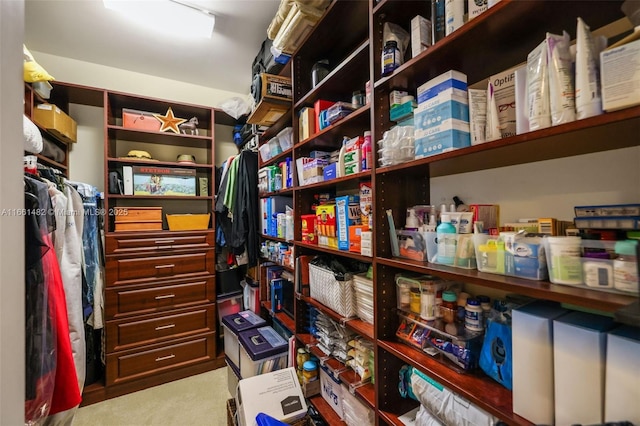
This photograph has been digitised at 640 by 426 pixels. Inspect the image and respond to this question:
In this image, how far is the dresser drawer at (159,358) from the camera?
2.16 metres

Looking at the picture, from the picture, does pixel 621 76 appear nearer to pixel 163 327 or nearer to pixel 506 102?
pixel 506 102

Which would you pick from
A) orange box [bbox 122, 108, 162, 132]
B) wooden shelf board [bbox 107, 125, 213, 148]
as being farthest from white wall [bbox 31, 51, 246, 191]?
orange box [bbox 122, 108, 162, 132]

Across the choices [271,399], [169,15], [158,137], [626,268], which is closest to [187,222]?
[158,137]

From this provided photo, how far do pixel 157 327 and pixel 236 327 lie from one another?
0.84m

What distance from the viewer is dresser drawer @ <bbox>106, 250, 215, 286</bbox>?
86.1 inches

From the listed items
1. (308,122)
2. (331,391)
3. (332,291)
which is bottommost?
(331,391)

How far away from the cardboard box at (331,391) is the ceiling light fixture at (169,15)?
244cm

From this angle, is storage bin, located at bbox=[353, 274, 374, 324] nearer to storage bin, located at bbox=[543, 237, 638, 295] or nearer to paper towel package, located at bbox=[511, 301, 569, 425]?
paper towel package, located at bbox=[511, 301, 569, 425]

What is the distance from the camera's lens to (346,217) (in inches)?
49.4

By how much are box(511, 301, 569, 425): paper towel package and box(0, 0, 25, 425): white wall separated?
1341mm

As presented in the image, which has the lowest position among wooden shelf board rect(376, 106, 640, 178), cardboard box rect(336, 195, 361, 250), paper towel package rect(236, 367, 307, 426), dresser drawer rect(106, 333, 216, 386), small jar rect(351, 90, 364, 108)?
dresser drawer rect(106, 333, 216, 386)

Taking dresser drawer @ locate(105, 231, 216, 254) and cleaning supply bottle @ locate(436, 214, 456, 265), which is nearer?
cleaning supply bottle @ locate(436, 214, 456, 265)

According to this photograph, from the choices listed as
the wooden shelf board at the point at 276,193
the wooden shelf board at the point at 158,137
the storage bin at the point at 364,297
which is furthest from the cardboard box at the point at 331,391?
the wooden shelf board at the point at 158,137

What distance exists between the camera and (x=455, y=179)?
1066mm
